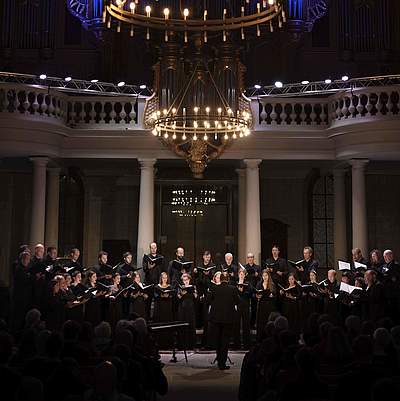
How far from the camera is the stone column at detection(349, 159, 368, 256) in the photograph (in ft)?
51.0

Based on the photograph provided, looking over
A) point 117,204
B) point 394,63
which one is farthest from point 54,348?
point 394,63

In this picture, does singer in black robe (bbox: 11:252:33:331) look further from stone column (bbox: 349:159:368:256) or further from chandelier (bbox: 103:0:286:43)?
stone column (bbox: 349:159:368:256)

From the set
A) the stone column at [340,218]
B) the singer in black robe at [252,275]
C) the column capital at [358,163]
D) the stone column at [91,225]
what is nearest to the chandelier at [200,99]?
the singer in black robe at [252,275]

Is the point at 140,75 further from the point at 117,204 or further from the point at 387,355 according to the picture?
the point at 387,355

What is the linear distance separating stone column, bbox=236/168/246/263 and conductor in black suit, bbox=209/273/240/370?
19.6 ft

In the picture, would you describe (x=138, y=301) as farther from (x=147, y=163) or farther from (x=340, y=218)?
(x=340, y=218)

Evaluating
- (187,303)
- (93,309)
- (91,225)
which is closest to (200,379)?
(187,303)

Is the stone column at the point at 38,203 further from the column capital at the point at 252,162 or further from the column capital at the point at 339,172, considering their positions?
the column capital at the point at 339,172

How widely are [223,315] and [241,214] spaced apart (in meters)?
6.85

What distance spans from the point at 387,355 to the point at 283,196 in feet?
45.4

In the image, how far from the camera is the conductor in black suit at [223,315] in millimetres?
11531

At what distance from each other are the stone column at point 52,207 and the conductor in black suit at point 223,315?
268 inches

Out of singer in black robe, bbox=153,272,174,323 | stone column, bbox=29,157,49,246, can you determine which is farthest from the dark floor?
stone column, bbox=29,157,49,246

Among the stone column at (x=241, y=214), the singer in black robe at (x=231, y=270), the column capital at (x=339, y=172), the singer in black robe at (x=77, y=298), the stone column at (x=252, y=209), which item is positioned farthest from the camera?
the stone column at (x=241, y=214)
